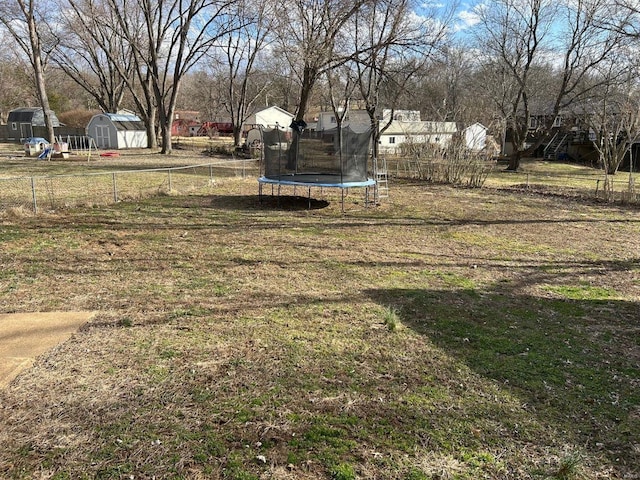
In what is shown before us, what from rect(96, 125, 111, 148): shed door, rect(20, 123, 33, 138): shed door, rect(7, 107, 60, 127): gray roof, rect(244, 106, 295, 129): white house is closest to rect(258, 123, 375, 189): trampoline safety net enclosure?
rect(96, 125, 111, 148): shed door

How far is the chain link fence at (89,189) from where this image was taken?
36.7ft

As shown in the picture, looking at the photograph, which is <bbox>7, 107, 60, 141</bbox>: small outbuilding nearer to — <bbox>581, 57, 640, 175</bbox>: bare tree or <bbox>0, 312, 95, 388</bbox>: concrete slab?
<bbox>581, 57, 640, 175</bbox>: bare tree

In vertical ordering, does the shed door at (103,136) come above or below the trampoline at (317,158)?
above

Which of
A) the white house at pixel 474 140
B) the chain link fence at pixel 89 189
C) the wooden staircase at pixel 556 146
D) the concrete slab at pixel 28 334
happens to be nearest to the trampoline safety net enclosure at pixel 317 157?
the chain link fence at pixel 89 189

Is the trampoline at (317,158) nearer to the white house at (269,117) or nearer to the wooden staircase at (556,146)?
the wooden staircase at (556,146)

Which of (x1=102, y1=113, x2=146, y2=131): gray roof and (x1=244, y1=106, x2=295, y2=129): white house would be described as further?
(x1=244, y1=106, x2=295, y2=129): white house

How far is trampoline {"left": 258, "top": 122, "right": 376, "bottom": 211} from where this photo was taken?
1211 centimetres

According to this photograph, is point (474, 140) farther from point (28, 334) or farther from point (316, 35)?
point (28, 334)

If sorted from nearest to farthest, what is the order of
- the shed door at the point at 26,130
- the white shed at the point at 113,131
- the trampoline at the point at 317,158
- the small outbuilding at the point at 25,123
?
1. the trampoline at the point at 317,158
2. the white shed at the point at 113,131
3. the small outbuilding at the point at 25,123
4. the shed door at the point at 26,130

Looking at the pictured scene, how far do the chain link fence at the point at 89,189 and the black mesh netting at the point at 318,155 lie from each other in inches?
92.9

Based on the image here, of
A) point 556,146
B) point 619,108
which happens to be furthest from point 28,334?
point 556,146

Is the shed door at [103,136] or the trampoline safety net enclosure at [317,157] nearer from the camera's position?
the trampoline safety net enclosure at [317,157]

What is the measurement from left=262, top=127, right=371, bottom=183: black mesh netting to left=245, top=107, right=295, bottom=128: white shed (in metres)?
37.6

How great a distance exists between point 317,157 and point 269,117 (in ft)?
141
